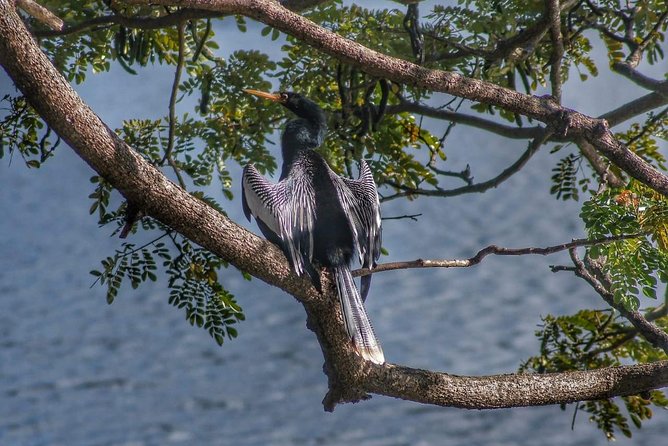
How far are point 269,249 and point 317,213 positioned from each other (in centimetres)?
52

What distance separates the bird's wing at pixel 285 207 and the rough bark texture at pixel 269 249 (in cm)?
18

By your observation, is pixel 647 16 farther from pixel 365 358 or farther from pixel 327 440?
pixel 327 440

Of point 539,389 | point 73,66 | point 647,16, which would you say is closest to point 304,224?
point 539,389

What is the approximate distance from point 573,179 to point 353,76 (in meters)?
0.77

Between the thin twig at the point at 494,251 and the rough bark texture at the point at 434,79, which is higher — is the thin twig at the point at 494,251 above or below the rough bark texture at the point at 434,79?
below

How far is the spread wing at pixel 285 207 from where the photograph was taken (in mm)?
2080

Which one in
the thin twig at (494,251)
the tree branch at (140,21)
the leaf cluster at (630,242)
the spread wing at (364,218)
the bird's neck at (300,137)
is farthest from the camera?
the bird's neck at (300,137)

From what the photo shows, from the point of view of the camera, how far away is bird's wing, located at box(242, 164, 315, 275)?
208 centimetres

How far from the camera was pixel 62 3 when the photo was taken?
2.75m

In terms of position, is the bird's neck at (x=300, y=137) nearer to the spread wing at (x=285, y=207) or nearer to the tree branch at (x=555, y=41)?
the spread wing at (x=285, y=207)

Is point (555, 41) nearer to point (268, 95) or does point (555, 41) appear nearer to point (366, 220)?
point (366, 220)

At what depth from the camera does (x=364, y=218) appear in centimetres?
225

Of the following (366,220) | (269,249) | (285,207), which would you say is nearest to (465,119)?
(366,220)

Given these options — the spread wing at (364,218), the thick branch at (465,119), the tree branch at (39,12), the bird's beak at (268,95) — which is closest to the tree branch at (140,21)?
the tree branch at (39,12)
